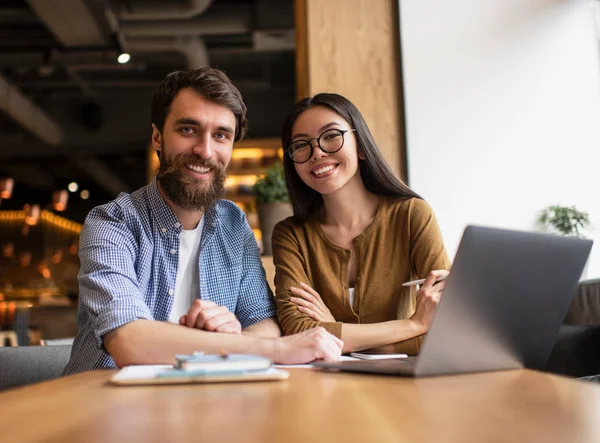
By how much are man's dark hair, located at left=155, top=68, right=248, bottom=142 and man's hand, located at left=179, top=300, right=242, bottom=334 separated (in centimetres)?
75

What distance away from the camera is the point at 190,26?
678cm

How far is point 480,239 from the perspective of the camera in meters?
0.97

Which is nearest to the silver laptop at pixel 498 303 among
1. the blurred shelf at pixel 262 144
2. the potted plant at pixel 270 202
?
the potted plant at pixel 270 202

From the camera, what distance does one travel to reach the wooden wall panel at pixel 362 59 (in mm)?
3904

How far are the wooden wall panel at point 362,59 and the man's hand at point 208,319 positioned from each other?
8.30 feet

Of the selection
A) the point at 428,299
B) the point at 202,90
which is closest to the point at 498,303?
the point at 428,299

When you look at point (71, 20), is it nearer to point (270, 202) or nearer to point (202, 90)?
point (270, 202)

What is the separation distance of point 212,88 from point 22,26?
6.43 metres

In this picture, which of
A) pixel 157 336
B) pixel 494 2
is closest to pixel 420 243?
pixel 157 336

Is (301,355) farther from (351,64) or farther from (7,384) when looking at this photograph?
(351,64)

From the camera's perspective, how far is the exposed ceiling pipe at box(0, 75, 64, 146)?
8.12 meters

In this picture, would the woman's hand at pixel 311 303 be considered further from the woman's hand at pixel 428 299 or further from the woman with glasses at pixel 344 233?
the woman's hand at pixel 428 299

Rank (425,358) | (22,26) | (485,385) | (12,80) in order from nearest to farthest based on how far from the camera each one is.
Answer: (485,385)
(425,358)
(22,26)
(12,80)

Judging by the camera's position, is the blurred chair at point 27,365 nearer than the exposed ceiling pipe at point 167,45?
Yes
